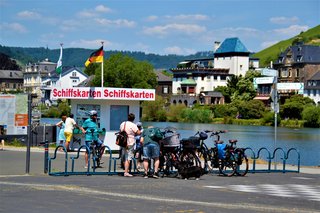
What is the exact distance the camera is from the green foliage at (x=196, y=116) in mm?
124688

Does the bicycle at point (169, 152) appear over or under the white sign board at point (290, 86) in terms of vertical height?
under

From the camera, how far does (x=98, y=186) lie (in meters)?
17.3

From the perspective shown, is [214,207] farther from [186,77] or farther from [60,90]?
[186,77]

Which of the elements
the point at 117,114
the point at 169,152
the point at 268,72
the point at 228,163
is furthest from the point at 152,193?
the point at 117,114

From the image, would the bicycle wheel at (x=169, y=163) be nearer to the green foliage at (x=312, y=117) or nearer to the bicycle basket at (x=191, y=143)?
the bicycle basket at (x=191, y=143)

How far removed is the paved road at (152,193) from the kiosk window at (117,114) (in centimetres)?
1035

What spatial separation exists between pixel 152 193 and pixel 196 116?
358 feet

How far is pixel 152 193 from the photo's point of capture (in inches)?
631

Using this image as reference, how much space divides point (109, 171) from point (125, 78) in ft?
370

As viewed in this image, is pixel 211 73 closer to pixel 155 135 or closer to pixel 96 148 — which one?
pixel 96 148

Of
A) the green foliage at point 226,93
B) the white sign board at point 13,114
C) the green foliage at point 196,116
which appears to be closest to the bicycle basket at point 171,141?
the white sign board at point 13,114

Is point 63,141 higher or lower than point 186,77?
lower

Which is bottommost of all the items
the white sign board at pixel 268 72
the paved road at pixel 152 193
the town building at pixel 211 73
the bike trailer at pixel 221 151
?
the paved road at pixel 152 193

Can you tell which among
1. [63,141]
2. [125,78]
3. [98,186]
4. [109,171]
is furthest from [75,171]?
[125,78]
